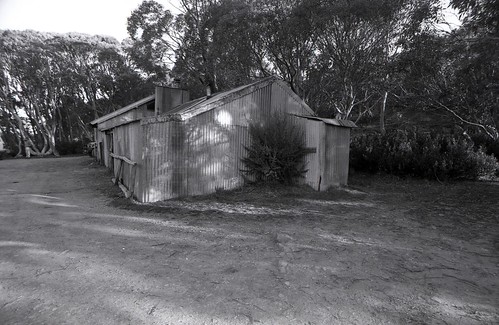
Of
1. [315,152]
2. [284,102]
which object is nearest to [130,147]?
[284,102]

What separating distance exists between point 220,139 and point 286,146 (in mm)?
2318

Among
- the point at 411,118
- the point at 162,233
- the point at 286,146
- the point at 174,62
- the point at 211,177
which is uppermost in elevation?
the point at 174,62

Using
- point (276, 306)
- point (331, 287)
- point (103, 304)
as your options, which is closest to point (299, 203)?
point (331, 287)

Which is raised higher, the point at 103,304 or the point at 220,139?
the point at 220,139

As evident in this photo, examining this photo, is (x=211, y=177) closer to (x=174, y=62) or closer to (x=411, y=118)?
(x=174, y=62)

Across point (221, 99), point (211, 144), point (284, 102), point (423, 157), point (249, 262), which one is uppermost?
point (284, 102)

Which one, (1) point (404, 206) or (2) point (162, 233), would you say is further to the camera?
(1) point (404, 206)

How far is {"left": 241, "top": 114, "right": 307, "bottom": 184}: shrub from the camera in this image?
980cm

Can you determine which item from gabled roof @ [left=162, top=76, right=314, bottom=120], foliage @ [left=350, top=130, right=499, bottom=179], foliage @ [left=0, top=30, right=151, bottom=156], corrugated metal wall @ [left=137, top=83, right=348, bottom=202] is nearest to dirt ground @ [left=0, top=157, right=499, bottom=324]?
corrugated metal wall @ [left=137, top=83, right=348, bottom=202]

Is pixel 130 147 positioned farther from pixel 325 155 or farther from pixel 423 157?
pixel 423 157

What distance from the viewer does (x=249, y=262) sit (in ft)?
14.1

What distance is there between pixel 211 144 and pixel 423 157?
893 cm

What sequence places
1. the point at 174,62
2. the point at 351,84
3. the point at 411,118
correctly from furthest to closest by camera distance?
the point at 411,118
the point at 174,62
the point at 351,84

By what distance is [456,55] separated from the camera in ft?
29.2
